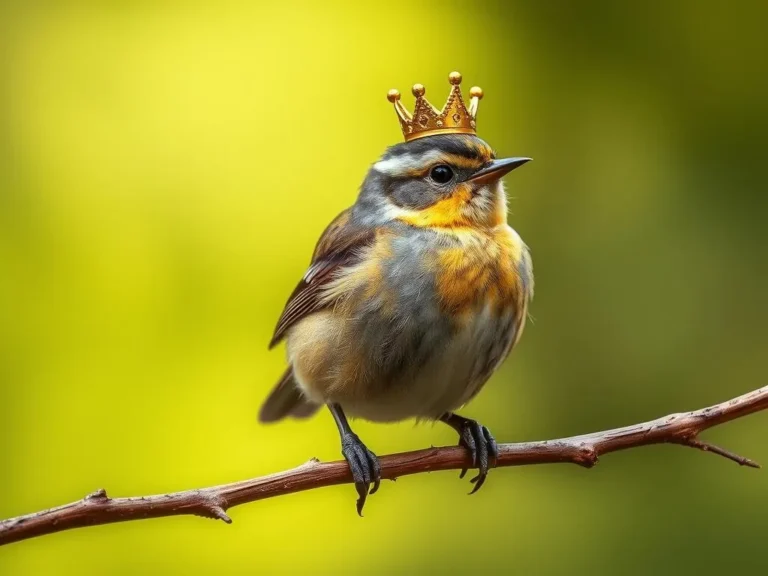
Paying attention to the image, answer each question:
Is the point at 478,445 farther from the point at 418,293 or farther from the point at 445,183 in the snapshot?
the point at 445,183

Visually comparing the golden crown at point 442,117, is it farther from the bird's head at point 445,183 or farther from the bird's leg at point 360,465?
the bird's leg at point 360,465

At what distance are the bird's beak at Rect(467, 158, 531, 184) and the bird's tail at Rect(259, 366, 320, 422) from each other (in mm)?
885

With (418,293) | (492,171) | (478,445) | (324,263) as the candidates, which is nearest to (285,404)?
(324,263)

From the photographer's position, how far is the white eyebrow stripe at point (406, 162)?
107 inches

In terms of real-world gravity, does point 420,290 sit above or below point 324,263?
below

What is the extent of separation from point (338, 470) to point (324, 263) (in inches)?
23.8

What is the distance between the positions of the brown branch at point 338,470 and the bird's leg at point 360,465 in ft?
0.22

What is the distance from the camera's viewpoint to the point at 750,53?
4531mm

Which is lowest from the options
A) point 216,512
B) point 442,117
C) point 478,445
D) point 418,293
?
point 478,445

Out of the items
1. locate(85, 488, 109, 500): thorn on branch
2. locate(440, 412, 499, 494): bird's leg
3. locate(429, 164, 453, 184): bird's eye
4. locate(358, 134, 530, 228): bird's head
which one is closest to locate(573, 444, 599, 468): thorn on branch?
locate(440, 412, 499, 494): bird's leg

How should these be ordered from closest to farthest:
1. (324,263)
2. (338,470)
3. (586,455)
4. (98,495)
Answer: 1. (98,495)
2. (586,455)
3. (338,470)
4. (324,263)

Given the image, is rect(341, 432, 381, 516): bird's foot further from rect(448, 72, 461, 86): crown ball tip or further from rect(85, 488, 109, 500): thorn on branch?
rect(448, 72, 461, 86): crown ball tip

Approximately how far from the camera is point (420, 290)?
8.72 ft

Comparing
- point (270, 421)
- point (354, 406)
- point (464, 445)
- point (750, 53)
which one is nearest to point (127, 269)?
point (270, 421)
